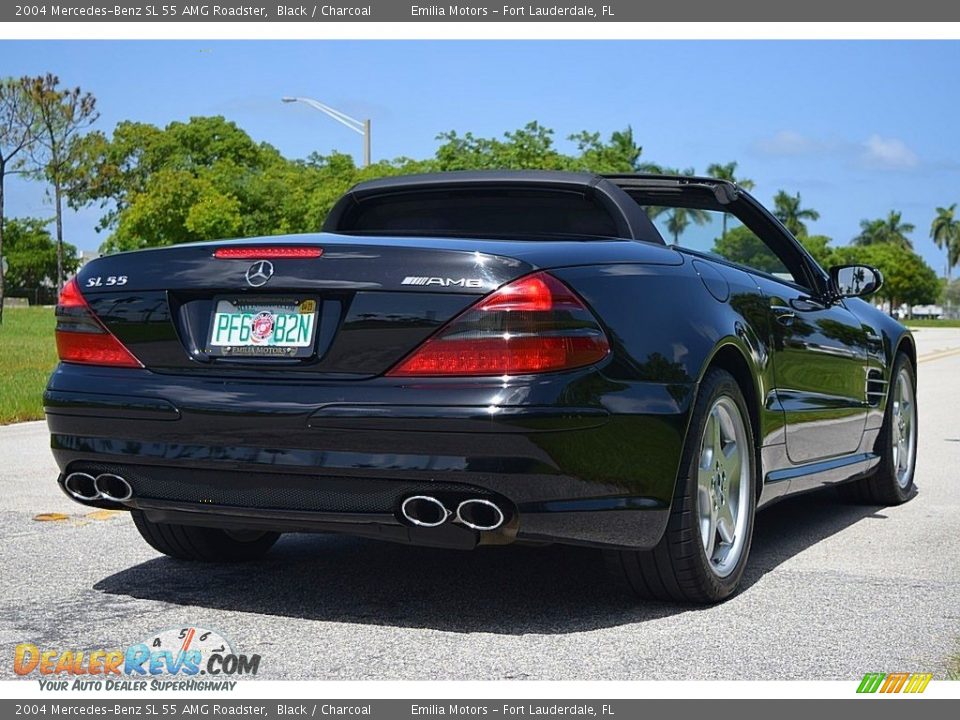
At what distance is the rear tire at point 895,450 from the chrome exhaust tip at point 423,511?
3665 mm

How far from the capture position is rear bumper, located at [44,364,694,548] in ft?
13.4

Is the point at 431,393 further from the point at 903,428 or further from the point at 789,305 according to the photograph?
the point at 903,428

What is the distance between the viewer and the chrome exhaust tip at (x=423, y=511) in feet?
13.6

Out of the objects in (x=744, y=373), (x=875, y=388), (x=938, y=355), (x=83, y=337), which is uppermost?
(x=83, y=337)

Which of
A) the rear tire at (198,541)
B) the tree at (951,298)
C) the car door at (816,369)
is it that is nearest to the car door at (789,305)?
the car door at (816,369)

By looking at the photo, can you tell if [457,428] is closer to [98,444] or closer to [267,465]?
[267,465]

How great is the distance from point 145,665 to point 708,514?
6.46ft

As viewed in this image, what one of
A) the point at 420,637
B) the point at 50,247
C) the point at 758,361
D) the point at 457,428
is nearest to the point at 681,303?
the point at 758,361

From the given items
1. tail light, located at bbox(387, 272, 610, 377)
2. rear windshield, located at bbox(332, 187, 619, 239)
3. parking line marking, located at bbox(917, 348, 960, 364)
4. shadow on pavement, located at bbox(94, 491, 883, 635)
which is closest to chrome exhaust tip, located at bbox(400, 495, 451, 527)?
tail light, located at bbox(387, 272, 610, 377)

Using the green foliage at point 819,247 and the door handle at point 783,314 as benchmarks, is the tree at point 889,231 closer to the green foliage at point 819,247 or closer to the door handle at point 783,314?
the green foliage at point 819,247

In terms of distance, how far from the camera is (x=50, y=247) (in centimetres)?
13838

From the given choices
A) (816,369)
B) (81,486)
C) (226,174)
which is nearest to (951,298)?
(226,174)

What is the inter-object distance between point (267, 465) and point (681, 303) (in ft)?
4.79

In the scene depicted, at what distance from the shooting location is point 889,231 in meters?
159
